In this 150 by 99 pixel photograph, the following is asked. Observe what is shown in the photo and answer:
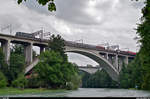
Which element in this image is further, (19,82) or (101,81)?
(101,81)

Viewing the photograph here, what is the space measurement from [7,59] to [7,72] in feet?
15.1

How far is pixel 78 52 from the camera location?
62406mm

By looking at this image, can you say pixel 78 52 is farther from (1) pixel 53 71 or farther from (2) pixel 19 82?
(2) pixel 19 82

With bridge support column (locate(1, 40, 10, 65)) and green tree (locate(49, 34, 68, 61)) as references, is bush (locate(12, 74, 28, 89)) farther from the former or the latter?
green tree (locate(49, 34, 68, 61))

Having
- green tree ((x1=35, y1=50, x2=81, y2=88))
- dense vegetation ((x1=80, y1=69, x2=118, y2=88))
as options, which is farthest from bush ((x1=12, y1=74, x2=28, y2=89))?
dense vegetation ((x1=80, y1=69, x2=118, y2=88))

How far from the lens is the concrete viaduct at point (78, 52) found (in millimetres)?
46875

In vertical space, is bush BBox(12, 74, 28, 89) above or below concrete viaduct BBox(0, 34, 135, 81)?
below

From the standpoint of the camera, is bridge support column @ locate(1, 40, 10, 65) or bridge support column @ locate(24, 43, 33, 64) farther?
bridge support column @ locate(24, 43, 33, 64)

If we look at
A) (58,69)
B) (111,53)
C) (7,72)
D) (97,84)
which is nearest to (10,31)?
(7,72)

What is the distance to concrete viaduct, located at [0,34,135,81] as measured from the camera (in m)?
46.9

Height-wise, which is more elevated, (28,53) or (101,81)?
(28,53)

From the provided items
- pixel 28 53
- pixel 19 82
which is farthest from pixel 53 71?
pixel 28 53

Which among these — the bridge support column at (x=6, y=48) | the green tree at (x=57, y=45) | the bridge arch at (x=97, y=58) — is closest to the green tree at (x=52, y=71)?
the green tree at (x=57, y=45)

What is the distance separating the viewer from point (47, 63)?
141 ft
